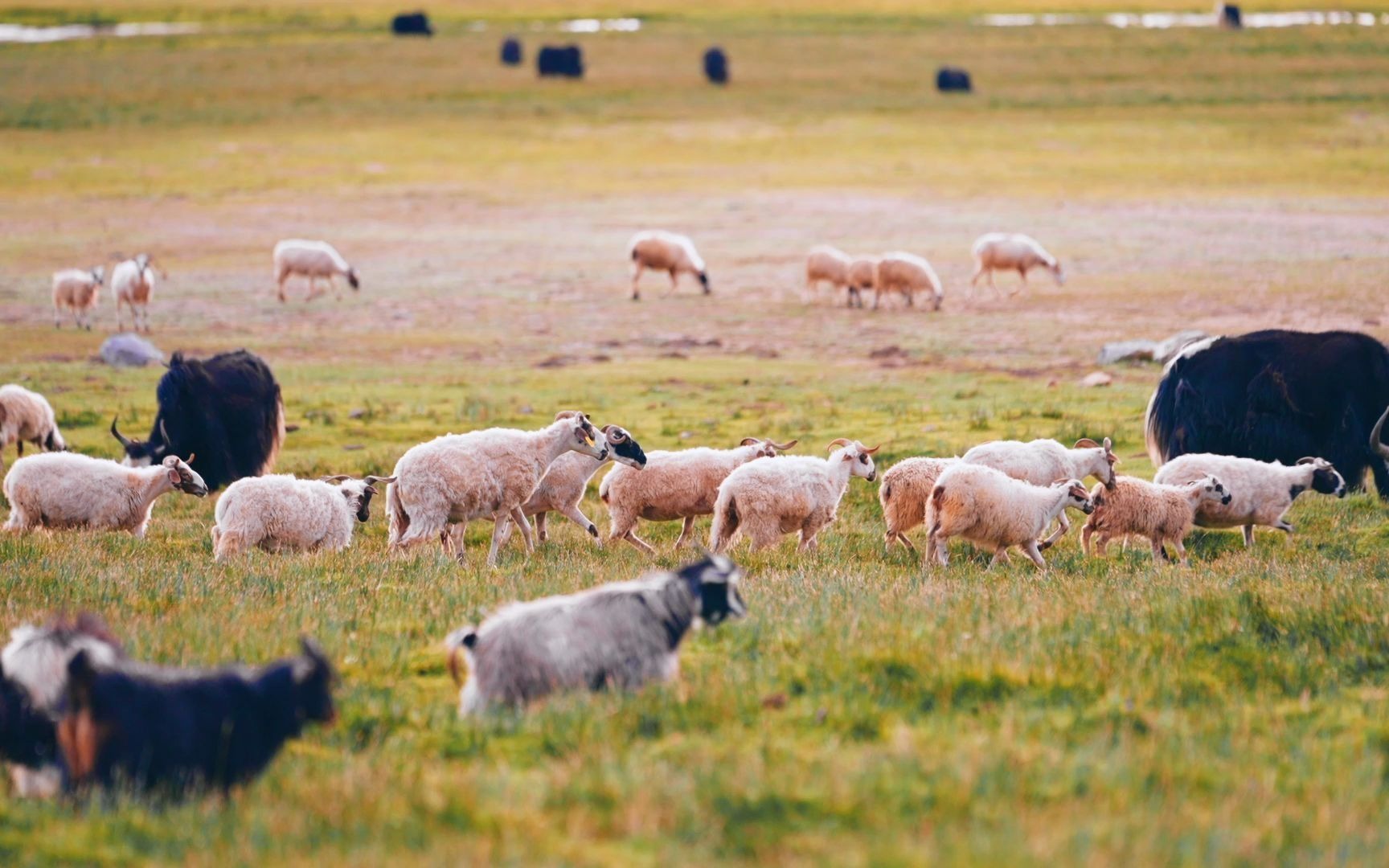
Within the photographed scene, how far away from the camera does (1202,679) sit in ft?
23.6

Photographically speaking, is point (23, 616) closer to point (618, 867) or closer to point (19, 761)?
point (19, 761)

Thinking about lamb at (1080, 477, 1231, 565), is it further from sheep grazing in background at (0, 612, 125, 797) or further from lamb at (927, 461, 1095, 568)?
sheep grazing in background at (0, 612, 125, 797)

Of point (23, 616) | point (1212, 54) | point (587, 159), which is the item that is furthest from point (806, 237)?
point (1212, 54)

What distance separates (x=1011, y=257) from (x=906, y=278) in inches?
117

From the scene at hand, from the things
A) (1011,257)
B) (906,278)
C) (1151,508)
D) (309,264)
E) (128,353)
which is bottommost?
(1151,508)

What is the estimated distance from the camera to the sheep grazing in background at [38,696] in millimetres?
5762

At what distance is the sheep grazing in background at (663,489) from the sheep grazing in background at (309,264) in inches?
918

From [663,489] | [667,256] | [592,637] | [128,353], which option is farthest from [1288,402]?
[667,256]

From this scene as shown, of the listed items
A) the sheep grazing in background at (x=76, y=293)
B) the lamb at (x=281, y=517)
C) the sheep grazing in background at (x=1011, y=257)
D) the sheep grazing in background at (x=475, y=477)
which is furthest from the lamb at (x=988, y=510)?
the sheep grazing in background at (x=76, y=293)

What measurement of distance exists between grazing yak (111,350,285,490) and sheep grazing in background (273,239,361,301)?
56.9 ft

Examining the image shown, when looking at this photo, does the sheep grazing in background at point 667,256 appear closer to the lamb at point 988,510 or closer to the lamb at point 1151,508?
the lamb at point 1151,508

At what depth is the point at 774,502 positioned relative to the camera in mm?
12094

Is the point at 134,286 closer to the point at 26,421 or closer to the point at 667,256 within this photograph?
the point at 667,256

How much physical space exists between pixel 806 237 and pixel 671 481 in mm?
31106
